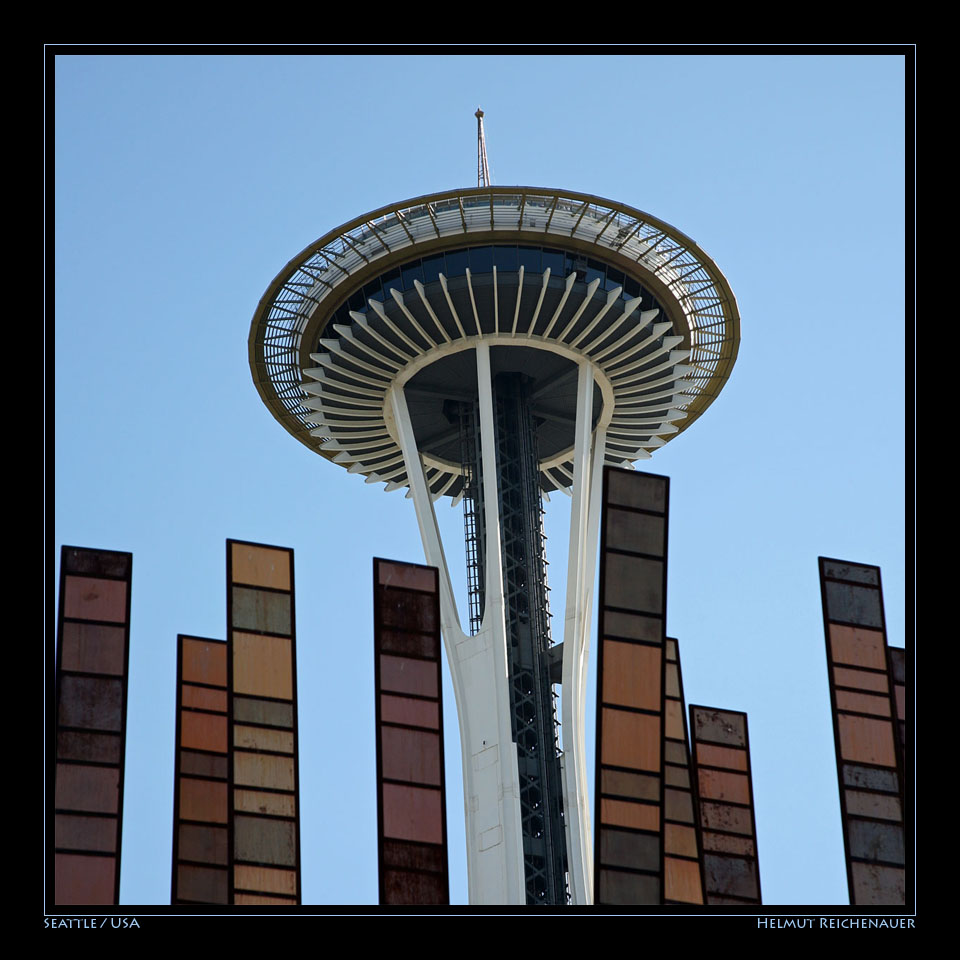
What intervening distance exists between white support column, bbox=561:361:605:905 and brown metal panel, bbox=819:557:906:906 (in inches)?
942

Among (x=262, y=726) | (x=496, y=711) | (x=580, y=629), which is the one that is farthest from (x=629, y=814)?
(x=580, y=629)

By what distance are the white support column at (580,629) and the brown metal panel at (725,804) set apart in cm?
1448

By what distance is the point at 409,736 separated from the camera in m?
44.7

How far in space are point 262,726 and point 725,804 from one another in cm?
1656

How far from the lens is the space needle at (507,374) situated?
7644 centimetres

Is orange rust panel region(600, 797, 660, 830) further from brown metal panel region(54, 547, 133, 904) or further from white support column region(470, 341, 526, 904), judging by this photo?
white support column region(470, 341, 526, 904)

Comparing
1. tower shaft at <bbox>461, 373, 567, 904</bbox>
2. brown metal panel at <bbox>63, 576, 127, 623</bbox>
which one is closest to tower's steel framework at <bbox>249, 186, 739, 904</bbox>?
tower shaft at <bbox>461, 373, 567, 904</bbox>

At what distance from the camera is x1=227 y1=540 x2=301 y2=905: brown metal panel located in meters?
45.3

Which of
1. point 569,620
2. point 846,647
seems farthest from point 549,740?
point 846,647

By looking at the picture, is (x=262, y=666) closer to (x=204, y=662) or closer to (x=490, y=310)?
(x=204, y=662)

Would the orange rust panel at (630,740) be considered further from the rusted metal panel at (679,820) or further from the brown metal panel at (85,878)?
the brown metal panel at (85,878)
